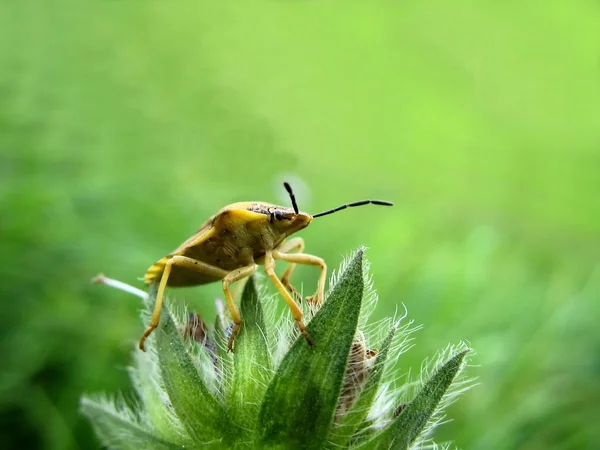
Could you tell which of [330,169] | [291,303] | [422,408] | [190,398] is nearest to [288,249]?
[291,303]

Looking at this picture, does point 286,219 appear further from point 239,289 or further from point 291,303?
point 291,303

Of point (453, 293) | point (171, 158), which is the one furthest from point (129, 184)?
point (453, 293)

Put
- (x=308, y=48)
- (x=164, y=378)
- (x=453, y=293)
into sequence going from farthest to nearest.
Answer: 1. (x=308, y=48)
2. (x=453, y=293)
3. (x=164, y=378)

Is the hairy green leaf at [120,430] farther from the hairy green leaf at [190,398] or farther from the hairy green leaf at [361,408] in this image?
the hairy green leaf at [361,408]

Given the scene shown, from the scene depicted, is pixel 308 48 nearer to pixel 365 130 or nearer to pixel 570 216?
pixel 365 130

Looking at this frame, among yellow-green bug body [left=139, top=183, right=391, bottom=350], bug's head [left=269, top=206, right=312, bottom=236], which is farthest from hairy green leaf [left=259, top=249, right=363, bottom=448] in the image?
bug's head [left=269, top=206, right=312, bottom=236]
